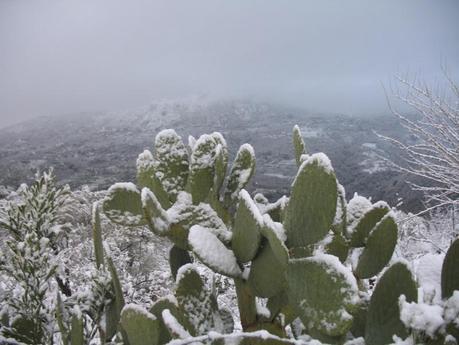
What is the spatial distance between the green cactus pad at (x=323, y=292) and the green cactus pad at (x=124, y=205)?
1.50 ft

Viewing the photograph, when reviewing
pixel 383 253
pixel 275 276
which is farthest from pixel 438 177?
pixel 275 276

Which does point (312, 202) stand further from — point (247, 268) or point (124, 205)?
point (124, 205)

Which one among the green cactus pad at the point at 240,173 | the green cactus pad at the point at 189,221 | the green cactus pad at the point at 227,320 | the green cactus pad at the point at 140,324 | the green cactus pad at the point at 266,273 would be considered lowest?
the green cactus pad at the point at 227,320

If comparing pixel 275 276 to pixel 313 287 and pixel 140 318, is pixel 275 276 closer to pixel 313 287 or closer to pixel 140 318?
pixel 313 287

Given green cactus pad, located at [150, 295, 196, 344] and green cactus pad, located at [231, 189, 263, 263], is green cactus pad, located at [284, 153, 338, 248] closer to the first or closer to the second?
green cactus pad, located at [231, 189, 263, 263]

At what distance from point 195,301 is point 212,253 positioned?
5.0 inches

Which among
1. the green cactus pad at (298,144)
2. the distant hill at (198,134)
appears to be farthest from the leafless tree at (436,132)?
the distant hill at (198,134)

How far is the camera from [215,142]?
3.27 feet

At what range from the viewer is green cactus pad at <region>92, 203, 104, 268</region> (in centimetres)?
98

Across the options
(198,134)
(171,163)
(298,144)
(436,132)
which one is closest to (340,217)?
(298,144)

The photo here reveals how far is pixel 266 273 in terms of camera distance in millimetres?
792

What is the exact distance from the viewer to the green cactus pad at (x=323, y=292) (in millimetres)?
663

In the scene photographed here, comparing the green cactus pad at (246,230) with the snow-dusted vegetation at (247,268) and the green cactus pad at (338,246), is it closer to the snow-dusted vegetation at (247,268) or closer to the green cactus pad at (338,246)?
the snow-dusted vegetation at (247,268)

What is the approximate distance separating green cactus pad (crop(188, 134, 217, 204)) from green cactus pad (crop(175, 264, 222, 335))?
203mm
